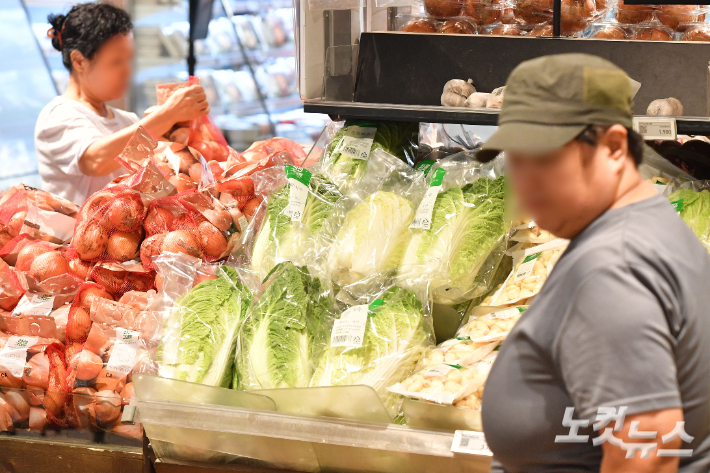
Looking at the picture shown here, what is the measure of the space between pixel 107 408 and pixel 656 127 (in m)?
1.70

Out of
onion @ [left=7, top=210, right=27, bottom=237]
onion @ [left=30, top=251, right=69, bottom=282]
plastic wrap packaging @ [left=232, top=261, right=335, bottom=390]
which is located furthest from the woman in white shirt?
plastic wrap packaging @ [left=232, top=261, right=335, bottom=390]

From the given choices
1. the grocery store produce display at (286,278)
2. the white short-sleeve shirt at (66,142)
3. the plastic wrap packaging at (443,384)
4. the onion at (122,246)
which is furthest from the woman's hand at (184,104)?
the plastic wrap packaging at (443,384)

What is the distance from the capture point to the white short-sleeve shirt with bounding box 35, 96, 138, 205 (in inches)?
130

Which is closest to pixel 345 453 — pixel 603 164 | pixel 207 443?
pixel 207 443

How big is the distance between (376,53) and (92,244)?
120cm

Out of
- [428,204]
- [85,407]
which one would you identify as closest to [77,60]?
[85,407]

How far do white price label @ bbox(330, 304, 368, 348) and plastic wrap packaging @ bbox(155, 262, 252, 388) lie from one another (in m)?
0.30

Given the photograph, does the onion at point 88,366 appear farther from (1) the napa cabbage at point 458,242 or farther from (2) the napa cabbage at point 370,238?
(1) the napa cabbage at point 458,242

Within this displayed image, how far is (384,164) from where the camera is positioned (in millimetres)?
Answer: 2293

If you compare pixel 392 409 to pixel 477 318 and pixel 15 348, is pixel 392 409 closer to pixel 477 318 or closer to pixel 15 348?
pixel 477 318

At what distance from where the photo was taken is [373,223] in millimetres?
2020

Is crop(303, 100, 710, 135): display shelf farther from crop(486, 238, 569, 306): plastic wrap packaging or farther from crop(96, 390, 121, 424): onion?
crop(96, 390, 121, 424): onion

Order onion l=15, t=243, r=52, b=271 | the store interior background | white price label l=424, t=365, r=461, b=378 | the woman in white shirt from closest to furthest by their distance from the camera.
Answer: white price label l=424, t=365, r=461, b=378 < onion l=15, t=243, r=52, b=271 < the woman in white shirt < the store interior background

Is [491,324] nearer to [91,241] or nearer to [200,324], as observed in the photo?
[200,324]
